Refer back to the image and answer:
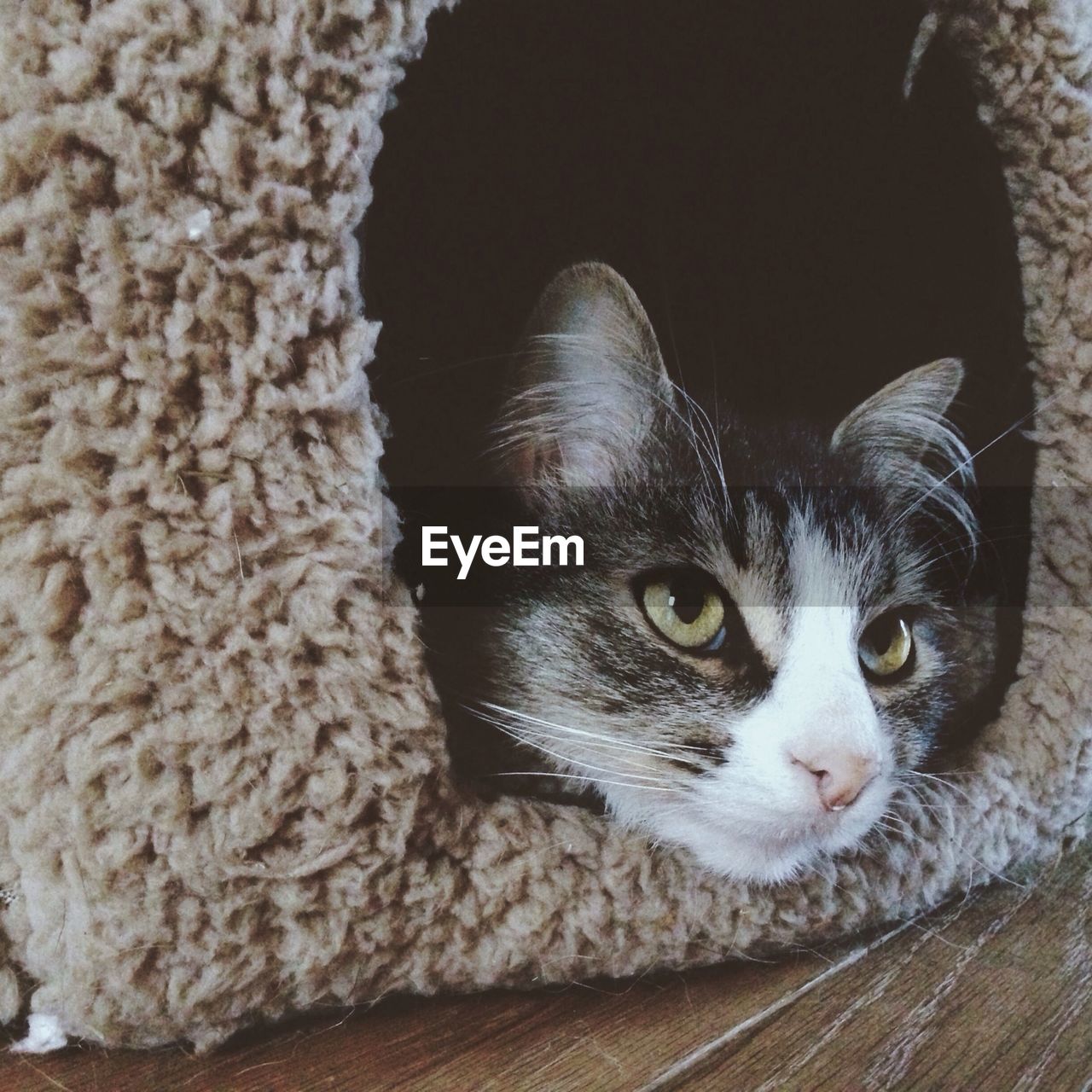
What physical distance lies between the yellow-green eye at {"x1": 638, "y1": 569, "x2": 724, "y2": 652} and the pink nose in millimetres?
122

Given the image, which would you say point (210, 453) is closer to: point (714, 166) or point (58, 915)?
point (58, 915)

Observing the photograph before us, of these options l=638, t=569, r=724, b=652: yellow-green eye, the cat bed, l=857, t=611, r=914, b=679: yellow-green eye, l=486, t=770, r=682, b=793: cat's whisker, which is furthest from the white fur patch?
l=857, t=611, r=914, b=679: yellow-green eye

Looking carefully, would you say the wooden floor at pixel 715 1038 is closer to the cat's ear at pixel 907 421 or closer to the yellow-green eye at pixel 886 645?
the yellow-green eye at pixel 886 645

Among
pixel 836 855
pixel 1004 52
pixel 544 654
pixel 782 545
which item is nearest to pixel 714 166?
pixel 1004 52

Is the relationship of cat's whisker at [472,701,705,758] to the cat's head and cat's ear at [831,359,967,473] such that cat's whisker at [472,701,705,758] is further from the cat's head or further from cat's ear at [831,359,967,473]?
cat's ear at [831,359,967,473]

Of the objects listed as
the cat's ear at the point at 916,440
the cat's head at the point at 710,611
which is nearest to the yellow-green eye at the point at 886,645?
the cat's head at the point at 710,611

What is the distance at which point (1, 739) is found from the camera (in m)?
0.57

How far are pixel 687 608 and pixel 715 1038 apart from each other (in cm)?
31

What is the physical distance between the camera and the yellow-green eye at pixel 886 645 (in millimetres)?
824

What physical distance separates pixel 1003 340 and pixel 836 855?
54cm

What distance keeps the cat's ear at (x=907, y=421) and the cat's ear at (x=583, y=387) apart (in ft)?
0.73

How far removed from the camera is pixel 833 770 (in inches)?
24.6

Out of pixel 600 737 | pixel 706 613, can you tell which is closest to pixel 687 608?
pixel 706 613

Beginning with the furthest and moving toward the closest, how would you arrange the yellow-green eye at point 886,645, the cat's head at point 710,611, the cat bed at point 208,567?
the yellow-green eye at point 886,645, the cat's head at point 710,611, the cat bed at point 208,567
